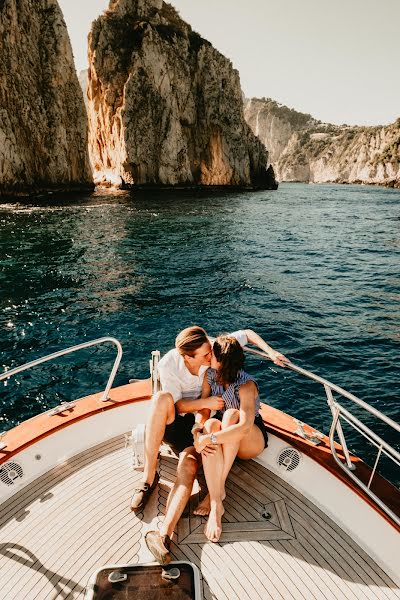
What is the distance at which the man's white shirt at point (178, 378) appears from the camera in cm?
399

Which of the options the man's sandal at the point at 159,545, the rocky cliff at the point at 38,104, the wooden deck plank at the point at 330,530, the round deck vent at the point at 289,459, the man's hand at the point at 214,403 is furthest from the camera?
the rocky cliff at the point at 38,104

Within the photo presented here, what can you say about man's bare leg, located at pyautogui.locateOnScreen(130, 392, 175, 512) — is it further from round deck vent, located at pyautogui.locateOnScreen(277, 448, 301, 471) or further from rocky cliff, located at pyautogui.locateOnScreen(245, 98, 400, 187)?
rocky cliff, located at pyautogui.locateOnScreen(245, 98, 400, 187)

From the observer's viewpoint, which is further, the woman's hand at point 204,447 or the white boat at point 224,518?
the woman's hand at point 204,447

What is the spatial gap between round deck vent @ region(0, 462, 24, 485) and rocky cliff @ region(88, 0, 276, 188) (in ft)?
210

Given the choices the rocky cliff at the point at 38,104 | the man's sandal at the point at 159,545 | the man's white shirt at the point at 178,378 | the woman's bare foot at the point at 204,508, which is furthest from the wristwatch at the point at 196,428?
the rocky cliff at the point at 38,104

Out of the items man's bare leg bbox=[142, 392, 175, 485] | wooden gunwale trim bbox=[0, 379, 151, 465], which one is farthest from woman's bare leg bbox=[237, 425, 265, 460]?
wooden gunwale trim bbox=[0, 379, 151, 465]

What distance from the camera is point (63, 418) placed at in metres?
4.61

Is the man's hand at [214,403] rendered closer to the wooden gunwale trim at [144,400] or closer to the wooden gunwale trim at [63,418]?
the wooden gunwale trim at [144,400]

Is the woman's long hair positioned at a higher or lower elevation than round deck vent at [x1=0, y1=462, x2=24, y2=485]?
higher

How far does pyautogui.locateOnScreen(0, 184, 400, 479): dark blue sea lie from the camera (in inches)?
374

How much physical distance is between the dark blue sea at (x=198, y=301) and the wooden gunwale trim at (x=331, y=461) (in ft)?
12.7

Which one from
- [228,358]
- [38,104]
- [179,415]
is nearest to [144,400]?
[179,415]

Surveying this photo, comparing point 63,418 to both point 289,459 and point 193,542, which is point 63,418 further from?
point 289,459

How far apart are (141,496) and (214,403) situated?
1186 millimetres
